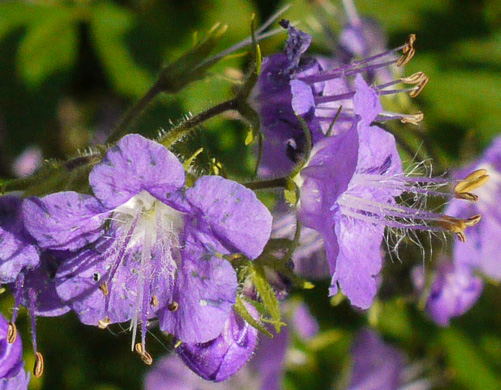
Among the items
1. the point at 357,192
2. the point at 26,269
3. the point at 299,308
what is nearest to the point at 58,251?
the point at 26,269

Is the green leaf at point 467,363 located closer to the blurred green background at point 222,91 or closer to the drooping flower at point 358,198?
the blurred green background at point 222,91

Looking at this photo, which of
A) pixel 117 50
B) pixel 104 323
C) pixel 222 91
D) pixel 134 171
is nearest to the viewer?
pixel 134 171

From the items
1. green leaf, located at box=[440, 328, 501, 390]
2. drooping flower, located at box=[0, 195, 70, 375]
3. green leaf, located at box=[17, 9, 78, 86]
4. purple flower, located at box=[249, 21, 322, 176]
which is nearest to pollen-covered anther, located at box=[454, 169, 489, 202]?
purple flower, located at box=[249, 21, 322, 176]

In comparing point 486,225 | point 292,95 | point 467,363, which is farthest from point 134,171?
point 467,363

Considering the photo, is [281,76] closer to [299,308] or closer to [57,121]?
[299,308]

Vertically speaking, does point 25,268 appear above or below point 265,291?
above

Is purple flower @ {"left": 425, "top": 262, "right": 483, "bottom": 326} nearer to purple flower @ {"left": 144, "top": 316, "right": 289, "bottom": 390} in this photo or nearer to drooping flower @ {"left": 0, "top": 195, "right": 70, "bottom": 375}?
purple flower @ {"left": 144, "top": 316, "right": 289, "bottom": 390}

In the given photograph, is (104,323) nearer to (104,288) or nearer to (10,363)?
(104,288)
